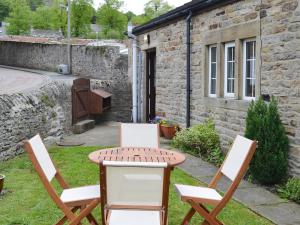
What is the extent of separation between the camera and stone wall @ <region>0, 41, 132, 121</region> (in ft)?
60.6

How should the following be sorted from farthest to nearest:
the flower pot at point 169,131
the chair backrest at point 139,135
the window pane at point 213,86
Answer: the flower pot at point 169,131 → the window pane at point 213,86 → the chair backrest at point 139,135

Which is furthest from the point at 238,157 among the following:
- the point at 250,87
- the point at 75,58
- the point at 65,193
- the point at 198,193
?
the point at 75,58

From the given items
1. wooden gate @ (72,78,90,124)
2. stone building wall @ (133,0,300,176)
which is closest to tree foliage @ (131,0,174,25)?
wooden gate @ (72,78,90,124)

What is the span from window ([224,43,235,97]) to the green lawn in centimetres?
235

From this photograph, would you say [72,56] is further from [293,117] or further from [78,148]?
[293,117]

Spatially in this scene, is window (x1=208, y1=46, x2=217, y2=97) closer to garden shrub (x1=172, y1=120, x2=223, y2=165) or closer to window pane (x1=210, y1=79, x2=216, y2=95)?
window pane (x1=210, y1=79, x2=216, y2=95)

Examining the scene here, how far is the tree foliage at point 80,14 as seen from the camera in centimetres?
4562

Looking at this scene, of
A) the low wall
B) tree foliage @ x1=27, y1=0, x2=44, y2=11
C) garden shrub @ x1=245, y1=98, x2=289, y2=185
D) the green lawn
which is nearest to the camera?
the green lawn

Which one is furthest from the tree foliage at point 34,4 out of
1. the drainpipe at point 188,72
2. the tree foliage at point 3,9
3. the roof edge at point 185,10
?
the drainpipe at point 188,72

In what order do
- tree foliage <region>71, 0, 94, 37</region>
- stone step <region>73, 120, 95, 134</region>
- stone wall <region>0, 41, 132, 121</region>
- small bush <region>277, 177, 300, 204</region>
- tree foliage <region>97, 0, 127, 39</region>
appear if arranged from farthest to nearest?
tree foliage <region>97, 0, 127, 39</region>, tree foliage <region>71, 0, 94, 37</region>, stone wall <region>0, 41, 132, 121</region>, stone step <region>73, 120, 95, 134</region>, small bush <region>277, 177, 300, 204</region>

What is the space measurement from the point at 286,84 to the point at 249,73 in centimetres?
150

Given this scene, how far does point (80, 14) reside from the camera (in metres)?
46.3

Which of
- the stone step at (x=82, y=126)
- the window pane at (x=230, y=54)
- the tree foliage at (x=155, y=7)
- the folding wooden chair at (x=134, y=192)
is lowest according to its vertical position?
the stone step at (x=82, y=126)

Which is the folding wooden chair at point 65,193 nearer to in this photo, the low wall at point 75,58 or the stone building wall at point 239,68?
the stone building wall at point 239,68
